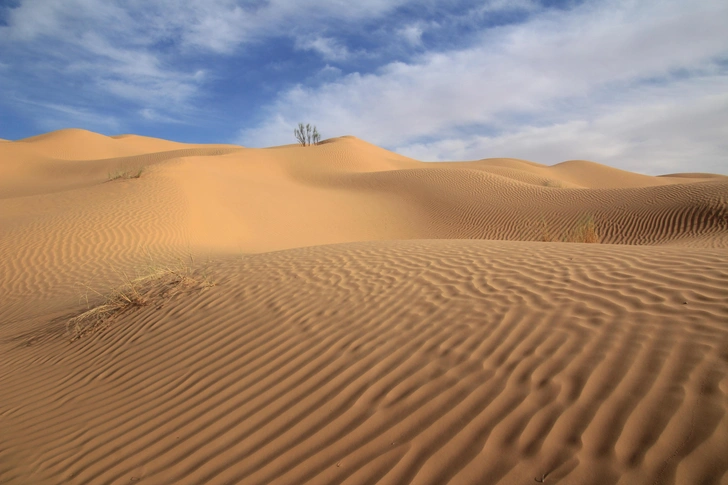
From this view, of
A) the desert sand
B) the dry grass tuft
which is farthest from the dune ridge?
the dry grass tuft

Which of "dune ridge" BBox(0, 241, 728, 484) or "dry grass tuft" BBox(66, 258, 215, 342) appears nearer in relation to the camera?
"dune ridge" BBox(0, 241, 728, 484)

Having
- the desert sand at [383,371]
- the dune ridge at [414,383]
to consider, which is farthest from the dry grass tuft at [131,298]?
the dune ridge at [414,383]

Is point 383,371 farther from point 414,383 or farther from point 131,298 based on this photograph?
point 131,298

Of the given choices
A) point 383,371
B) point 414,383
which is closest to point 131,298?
point 383,371

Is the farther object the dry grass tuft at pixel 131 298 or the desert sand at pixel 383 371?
the dry grass tuft at pixel 131 298

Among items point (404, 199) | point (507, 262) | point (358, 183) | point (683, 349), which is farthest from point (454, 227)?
point (683, 349)

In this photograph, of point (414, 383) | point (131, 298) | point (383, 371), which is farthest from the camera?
point (131, 298)

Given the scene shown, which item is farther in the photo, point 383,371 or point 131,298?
point 131,298

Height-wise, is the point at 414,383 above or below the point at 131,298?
below

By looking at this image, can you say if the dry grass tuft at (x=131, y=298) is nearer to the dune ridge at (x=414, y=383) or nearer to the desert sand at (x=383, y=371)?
the desert sand at (x=383, y=371)

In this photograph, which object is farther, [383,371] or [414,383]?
[383,371]

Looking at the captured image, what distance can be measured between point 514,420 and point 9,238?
14.0m

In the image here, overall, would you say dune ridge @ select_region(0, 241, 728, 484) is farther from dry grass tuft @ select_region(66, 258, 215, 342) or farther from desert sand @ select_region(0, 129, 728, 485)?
dry grass tuft @ select_region(66, 258, 215, 342)

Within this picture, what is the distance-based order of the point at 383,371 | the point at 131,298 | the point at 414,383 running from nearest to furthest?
the point at 414,383, the point at 383,371, the point at 131,298
